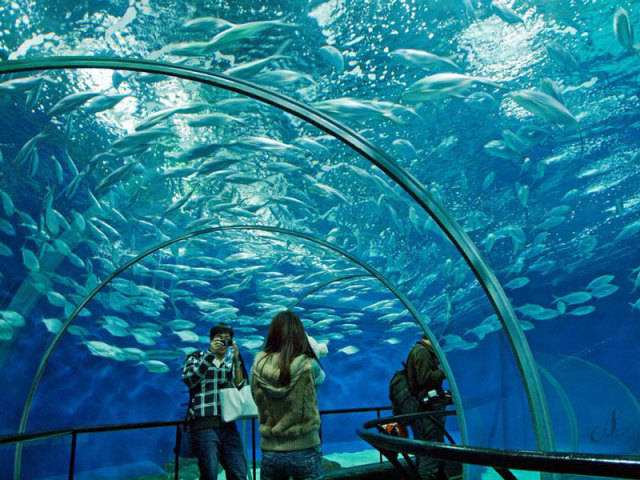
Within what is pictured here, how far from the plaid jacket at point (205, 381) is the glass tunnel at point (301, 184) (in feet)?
4.63

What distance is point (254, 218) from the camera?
38.7ft

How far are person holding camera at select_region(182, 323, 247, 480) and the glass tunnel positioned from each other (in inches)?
56.3

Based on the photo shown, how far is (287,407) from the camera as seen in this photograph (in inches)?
117

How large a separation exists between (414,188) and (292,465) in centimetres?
346

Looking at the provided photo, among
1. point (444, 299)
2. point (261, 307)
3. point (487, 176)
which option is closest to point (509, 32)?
point (487, 176)

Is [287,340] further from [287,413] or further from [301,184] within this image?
[301,184]

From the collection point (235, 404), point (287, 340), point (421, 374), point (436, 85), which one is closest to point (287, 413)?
point (287, 340)

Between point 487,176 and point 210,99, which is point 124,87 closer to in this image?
point 210,99

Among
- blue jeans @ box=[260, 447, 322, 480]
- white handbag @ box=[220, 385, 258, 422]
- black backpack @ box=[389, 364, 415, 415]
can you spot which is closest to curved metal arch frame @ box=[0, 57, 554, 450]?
black backpack @ box=[389, 364, 415, 415]

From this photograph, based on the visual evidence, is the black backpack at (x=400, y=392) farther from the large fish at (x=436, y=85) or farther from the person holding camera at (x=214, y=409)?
the large fish at (x=436, y=85)

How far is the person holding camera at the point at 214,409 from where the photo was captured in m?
4.39

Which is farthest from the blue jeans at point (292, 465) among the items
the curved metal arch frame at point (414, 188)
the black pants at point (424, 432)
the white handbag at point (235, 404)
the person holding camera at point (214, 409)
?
the curved metal arch frame at point (414, 188)

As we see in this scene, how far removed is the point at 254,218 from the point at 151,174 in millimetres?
2691

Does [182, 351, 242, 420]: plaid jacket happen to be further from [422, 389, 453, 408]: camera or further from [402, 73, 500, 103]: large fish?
[402, 73, 500, 103]: large fish
